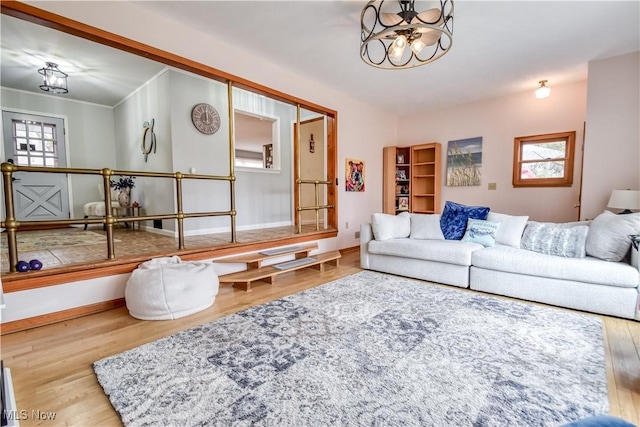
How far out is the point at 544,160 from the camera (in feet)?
15.1

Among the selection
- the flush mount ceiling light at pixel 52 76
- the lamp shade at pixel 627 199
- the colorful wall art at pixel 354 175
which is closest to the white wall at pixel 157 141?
the flush mount ceiling light at pixel 52 76

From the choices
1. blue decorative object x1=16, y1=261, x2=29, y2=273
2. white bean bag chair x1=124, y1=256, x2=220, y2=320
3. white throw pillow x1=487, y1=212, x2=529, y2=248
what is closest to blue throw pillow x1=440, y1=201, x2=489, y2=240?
white throw pillow x1=487, y1=212, x2=529, y2=248

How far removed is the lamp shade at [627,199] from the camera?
2.99 m

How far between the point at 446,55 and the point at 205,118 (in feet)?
11.5

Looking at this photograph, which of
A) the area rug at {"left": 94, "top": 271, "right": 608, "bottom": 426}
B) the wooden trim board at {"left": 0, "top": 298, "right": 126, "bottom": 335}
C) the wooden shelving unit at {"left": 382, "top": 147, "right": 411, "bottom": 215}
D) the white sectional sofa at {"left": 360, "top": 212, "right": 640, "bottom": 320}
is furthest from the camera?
the wooden shelving unit at {"left": 382, "top": 147, "right": 411, "bottom": 215}

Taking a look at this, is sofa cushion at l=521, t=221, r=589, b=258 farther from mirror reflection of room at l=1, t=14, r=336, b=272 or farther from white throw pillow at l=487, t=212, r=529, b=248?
mirror reflection of room at l=1, t=14, r=336, b=272

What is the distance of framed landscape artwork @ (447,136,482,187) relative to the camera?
523 cm

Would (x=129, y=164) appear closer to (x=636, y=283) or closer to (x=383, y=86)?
(x=383, y=86)

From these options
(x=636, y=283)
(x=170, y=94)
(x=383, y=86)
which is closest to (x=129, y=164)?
(x=170, y=94)

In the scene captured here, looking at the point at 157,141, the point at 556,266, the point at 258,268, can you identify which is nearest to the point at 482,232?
the point at 556,266

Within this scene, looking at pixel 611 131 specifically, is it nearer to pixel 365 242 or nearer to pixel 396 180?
pixel 396 180

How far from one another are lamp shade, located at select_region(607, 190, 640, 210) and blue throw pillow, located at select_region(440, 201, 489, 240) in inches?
49.5

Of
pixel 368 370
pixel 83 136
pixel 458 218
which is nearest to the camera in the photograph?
pixel 368 370

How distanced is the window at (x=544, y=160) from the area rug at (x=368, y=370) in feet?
9.93
